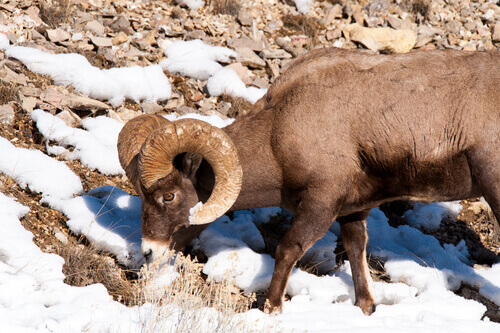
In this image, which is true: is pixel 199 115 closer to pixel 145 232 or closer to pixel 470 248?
pixel 145 232

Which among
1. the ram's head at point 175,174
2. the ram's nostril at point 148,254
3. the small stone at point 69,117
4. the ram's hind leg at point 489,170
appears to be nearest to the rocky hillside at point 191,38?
the small stone at point 69,117

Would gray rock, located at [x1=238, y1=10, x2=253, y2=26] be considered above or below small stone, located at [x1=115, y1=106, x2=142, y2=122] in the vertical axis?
above

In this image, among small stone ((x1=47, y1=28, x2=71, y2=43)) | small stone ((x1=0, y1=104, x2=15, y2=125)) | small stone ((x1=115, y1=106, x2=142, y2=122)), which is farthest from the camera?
small stone ((x1=47, y1=28, x2=71, y2=43))

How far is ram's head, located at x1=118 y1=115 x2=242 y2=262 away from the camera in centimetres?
492

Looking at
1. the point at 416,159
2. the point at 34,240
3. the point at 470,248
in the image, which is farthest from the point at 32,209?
the point at 470,248

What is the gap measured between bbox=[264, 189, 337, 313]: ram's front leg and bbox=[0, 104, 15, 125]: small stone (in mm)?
4141

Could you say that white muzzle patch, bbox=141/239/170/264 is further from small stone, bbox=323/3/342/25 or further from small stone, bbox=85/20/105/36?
small stone, bbox=323/3/342/25

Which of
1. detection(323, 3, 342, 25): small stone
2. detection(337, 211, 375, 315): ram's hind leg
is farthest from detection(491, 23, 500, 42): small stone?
detection(337, 211, 375, 315): ram's hind leg

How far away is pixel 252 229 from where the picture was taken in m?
6.83


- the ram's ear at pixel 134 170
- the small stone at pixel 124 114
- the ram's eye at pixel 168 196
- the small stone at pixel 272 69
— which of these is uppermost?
the ram's ear at pixel 134 170

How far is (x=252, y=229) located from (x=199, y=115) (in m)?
2.32

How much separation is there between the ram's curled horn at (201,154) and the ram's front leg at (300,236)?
0.71m

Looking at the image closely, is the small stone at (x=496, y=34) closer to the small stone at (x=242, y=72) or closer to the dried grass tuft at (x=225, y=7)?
the dried grass tuft at (x=225, y=7)

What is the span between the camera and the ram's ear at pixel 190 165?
5373 mm
